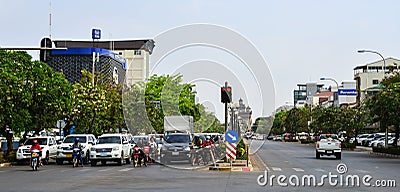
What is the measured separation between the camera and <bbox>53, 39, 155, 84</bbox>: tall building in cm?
13838

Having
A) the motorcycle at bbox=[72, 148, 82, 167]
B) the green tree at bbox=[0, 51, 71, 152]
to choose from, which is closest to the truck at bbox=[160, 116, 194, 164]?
the motorcycle at bbox=[72, 148, 82, 167]

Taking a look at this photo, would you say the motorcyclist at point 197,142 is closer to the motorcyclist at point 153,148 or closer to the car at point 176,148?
the car at point 176,148

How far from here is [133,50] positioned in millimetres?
143375

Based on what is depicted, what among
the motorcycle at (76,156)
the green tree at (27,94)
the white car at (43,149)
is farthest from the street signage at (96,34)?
the motorcycle at (76,156)

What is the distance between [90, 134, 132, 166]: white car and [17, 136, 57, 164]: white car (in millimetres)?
3948

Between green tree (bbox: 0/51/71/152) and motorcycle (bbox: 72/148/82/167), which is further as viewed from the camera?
green tree (bbox: 0/51/71/152)

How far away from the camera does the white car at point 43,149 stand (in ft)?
123

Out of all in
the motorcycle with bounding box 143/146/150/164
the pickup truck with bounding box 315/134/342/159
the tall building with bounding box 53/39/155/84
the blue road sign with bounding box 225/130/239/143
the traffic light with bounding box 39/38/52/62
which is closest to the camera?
the traffic light with bounding box 39/38/52/62

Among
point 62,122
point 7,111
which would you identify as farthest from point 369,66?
point 7,111

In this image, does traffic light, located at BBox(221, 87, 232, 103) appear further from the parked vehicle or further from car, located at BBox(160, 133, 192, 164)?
the parked vehicle

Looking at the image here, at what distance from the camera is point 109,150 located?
36312 mm

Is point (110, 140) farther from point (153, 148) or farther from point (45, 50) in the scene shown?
point (45, 50)

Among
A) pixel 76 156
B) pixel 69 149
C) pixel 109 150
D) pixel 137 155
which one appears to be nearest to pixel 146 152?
pixel 137 155

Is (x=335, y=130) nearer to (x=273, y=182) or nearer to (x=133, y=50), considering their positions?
(x=273, y=182)
